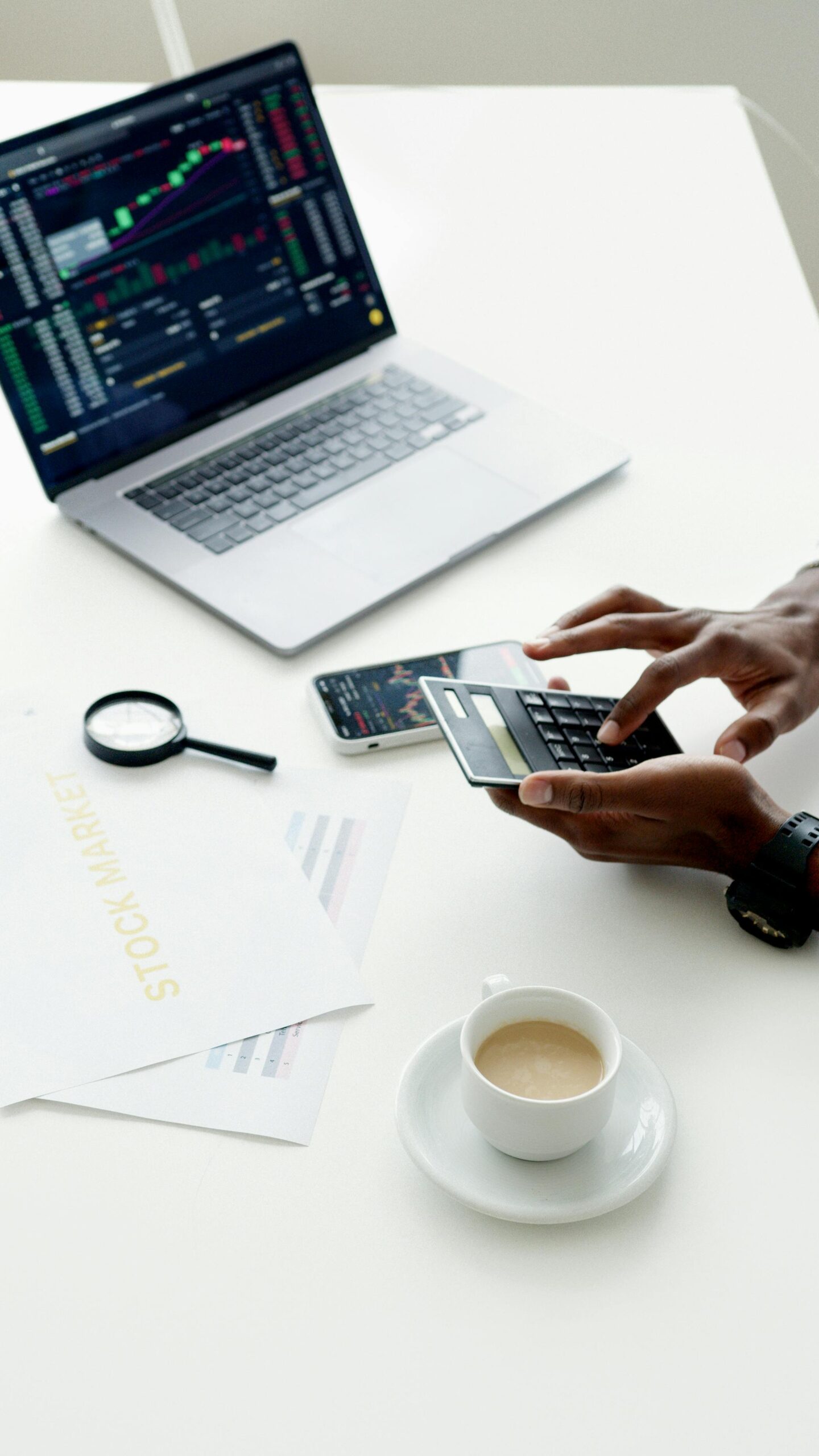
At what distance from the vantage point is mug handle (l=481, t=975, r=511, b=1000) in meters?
0.74

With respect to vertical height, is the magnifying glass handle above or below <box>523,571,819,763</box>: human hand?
above

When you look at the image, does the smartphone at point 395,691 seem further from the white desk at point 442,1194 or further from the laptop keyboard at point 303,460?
the laptop keyboard at point 303,460

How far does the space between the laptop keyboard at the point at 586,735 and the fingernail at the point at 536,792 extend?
0.20 feet

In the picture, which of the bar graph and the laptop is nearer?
the bar graph

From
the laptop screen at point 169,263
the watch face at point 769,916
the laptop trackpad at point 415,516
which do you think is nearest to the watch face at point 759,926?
the watch face at point 769,916

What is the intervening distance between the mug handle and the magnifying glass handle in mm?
310

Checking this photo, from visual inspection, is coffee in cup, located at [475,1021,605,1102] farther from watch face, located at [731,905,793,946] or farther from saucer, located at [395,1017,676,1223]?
watch face, located at [731,905,793,946]

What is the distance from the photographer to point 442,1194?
0.70m

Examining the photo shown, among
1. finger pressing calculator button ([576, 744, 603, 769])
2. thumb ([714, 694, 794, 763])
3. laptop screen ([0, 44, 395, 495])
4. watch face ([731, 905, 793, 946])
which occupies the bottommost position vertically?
watch face ([731, 905, 793, 946])

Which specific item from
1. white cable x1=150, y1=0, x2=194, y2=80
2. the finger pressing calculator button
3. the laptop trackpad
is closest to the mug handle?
the finger pressing calculator button

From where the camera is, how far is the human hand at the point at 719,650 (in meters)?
0.96

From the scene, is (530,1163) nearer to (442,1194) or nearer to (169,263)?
(442,1194)

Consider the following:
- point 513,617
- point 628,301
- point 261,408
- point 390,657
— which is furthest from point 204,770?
point 628,301

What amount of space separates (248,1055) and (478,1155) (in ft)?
0.53
